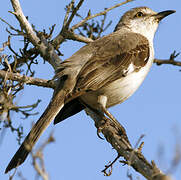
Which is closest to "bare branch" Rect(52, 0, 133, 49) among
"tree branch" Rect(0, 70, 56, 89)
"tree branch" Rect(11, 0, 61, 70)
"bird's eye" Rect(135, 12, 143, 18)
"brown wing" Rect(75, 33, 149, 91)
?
"tree branch" Rect(11, 0, 61, 70)

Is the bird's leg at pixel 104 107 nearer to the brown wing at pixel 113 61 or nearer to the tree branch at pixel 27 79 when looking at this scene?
the brown wing at pixel 113 61

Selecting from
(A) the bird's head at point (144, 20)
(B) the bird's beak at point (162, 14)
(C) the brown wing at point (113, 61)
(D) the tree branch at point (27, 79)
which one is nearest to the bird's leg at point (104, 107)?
(C) the brown wing at point (113, 61)

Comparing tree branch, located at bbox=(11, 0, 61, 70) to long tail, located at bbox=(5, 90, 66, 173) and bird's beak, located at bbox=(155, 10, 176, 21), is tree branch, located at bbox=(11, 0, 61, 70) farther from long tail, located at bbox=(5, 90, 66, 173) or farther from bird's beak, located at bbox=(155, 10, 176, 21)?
bird's beak, located at bbox=(155, 10, 176, 21)

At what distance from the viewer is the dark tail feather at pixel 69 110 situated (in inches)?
223

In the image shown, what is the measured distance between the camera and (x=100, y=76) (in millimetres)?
5254

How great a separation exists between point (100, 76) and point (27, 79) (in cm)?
120

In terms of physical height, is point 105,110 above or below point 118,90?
below

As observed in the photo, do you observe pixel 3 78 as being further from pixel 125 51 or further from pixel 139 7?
pixel 139 7

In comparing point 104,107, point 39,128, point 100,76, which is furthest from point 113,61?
point 39,128

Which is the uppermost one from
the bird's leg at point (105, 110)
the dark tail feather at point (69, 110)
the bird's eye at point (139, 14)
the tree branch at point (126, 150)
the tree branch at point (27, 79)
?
the bird's eye at point (139, 14)

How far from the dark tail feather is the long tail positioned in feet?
1.94

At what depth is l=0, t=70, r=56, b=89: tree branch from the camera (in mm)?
5173

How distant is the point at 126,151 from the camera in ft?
13.7

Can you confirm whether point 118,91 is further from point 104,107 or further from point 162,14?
point 162,14
